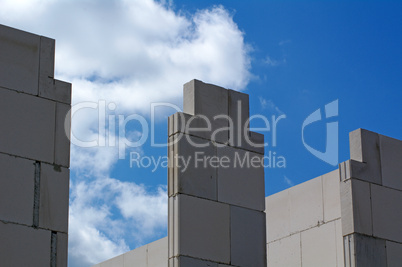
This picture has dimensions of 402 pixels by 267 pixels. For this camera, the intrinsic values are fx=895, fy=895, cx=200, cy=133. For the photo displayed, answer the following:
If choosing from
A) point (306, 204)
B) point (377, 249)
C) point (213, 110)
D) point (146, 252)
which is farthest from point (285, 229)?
point (146, 252)

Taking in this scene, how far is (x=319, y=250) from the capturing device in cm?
1719

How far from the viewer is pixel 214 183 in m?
14.5

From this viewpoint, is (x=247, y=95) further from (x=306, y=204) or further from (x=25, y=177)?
(x=25, y=177)

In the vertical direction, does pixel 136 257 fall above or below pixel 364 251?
above

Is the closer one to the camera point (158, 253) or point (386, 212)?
point (386, 212)

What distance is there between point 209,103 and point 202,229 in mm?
2184

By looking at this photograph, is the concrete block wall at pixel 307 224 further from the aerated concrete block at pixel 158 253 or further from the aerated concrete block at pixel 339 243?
the aerated concrete block at pixel 158 253

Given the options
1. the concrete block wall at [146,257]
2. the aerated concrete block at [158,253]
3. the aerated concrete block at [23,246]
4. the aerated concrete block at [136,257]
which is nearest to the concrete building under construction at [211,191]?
the aerated concrete block at [23,246]

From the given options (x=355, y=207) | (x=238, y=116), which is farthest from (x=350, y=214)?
(x=238, y=116)

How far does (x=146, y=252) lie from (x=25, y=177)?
10.5 meters

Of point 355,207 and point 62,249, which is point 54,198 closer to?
point 62,249

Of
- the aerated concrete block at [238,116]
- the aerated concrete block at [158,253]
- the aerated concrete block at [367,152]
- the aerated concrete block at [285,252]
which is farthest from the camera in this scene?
the aerated concrete block at [158,253]

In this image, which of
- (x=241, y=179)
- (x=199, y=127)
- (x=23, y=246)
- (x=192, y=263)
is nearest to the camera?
(x=23, y=246)

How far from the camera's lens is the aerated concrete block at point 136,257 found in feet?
75.0
